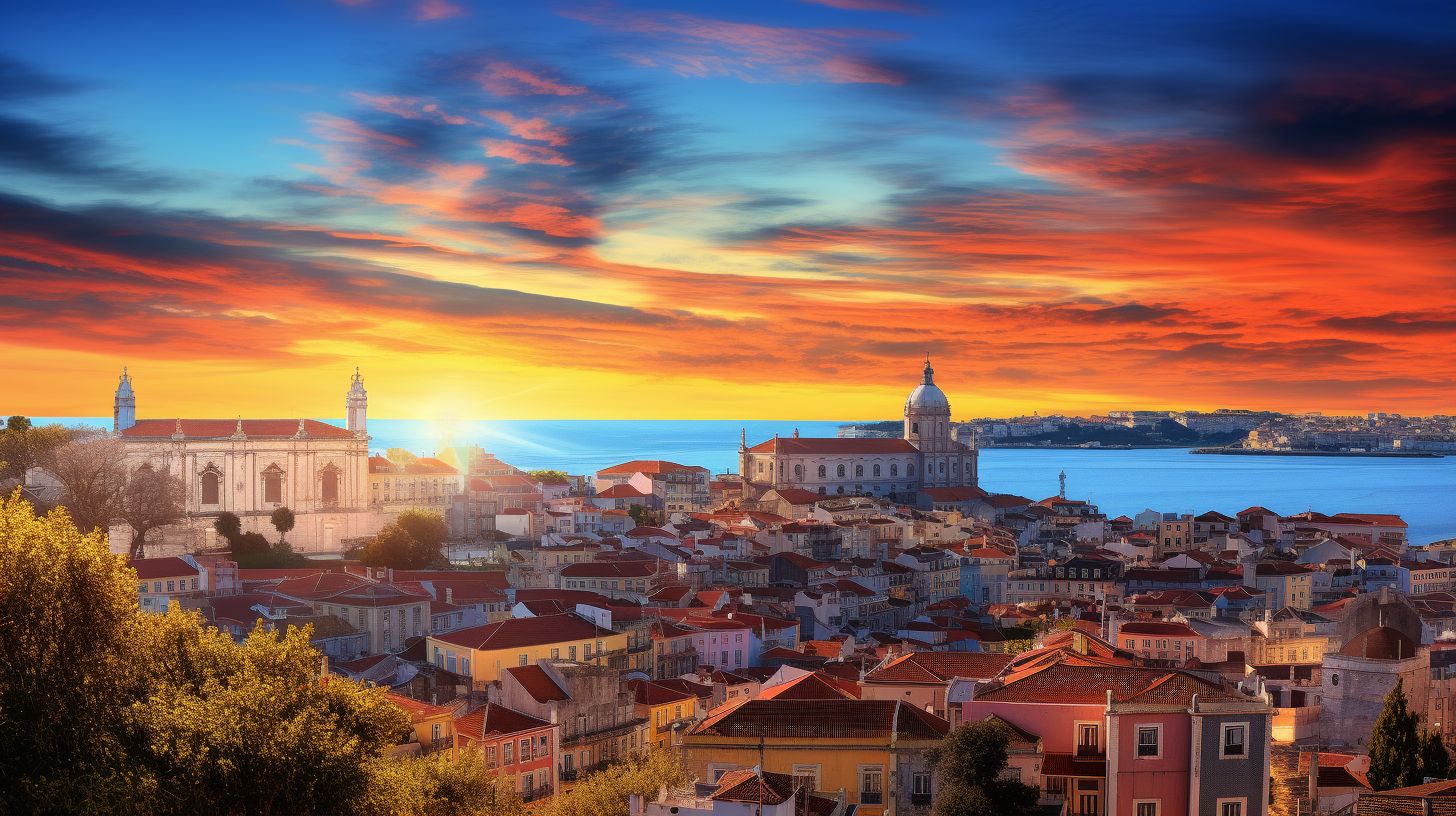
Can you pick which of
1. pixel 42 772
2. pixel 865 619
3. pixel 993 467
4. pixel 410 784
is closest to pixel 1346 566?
pixel 865 619

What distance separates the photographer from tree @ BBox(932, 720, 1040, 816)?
1390 centimetres

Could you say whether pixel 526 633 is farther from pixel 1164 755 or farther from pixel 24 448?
pixel 24 448

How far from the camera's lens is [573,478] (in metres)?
95.5

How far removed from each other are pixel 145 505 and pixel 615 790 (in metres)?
36.2

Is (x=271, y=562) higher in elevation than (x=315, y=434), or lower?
lower

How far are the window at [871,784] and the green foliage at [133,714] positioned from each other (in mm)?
4972

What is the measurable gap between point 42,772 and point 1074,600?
4022 centimetres

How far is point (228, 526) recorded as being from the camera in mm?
53250

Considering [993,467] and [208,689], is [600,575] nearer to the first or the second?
[208,689]

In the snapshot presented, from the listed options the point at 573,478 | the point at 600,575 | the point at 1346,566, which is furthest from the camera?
the point at 573,478

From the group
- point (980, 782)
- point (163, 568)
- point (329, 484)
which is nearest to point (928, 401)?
point (329, 484)

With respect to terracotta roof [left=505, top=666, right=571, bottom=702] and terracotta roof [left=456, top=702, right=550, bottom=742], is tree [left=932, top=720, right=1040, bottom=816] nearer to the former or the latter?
terracotta roof [left=456, top=702, right=550, bottom=742]

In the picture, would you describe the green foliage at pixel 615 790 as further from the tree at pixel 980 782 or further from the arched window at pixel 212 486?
the arched window at pixel 212 486

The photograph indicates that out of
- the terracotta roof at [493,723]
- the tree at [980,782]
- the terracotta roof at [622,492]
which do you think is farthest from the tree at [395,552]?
the tree at [980,782]
